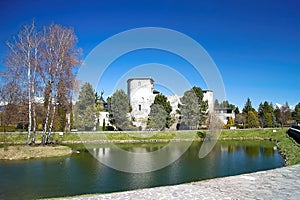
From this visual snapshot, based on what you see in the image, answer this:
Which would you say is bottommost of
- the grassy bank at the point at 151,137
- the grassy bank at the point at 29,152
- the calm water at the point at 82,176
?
the calm water at the point at 82,176

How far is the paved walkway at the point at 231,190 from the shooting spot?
6.51m

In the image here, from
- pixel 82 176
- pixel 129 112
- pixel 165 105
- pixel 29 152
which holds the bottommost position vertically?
pixel 82 176

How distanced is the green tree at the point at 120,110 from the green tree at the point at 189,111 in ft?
28.9

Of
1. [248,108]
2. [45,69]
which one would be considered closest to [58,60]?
[45,69]

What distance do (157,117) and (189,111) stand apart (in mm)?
5209

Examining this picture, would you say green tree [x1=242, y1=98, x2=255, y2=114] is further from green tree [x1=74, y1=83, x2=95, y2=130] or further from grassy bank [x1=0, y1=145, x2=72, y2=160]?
grassy bank [x1=0, y1=145, x2=72, y2=160]

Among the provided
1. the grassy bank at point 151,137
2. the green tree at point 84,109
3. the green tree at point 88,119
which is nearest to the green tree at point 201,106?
the grassy bank at point 151,137

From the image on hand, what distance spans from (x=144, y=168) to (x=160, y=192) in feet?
25.4

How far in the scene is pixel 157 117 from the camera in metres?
39.7

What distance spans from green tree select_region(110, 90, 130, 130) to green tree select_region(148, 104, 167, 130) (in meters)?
3.46

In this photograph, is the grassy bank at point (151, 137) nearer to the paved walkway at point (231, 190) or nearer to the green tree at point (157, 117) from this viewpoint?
the green tree at point (157, 117)

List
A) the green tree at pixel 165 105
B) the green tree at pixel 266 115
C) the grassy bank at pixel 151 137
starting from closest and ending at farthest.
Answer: the grassy bank at pixel 151 137 < the green tree at pixel 165 105 < the green tree at pixel 266 115

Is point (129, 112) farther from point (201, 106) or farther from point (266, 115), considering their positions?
point (266, 115)

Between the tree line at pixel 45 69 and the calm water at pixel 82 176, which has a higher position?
the tree line at pixel 45 69
